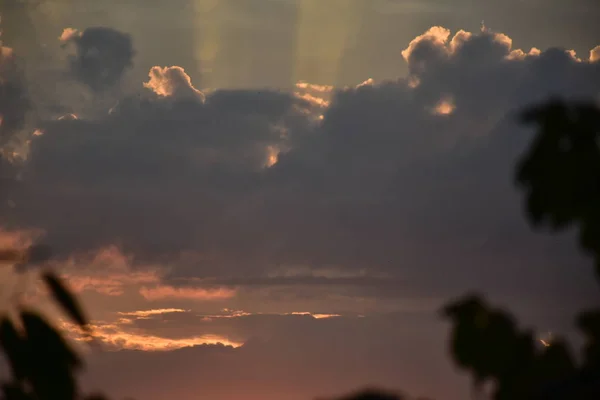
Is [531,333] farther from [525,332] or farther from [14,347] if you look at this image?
[14,347]

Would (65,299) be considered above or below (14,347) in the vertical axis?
above

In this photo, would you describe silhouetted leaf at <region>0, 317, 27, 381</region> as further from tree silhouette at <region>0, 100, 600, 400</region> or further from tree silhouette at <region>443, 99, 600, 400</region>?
tree silhouette at <region>443, 99, 600, 400</region>

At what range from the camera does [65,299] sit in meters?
10.6

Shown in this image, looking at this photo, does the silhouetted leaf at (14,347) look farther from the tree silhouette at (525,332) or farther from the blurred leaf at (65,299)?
the blurred leaf at (65,299)

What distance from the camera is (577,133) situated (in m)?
12.3

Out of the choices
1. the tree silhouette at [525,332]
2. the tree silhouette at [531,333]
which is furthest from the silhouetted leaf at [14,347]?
the tree silhouette at [531,333]

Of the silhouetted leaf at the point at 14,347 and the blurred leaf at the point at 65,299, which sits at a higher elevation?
the blurred leaf at the point at 65,299

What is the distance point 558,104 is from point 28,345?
36.4 feet

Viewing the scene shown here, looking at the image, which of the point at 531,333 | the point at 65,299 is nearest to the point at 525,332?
the point at 531,333

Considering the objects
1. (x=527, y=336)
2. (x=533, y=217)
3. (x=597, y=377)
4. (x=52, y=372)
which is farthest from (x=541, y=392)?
(x=52, y=372)

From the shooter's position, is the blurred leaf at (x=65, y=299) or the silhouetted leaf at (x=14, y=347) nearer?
the blurred leaf at (x=65, y=299)

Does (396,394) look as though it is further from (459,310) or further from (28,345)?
(28,345)

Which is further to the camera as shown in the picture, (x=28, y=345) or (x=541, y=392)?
(x=28, y=345)

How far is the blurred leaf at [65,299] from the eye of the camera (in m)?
10.5
